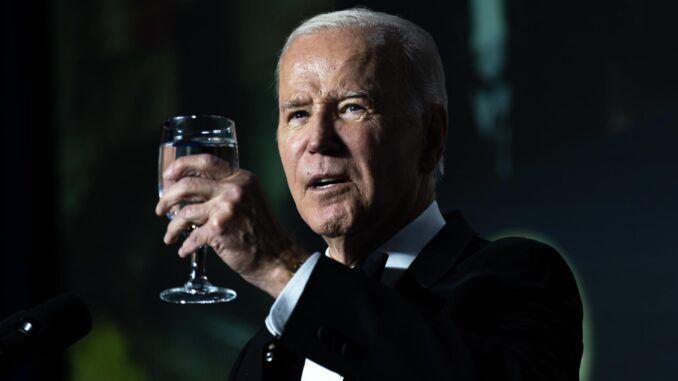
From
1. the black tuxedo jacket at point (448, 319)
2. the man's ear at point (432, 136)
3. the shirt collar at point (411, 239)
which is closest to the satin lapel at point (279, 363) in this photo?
the black tuxedo jacket at point (448, 319)

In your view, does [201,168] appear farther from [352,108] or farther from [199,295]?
[352,108]

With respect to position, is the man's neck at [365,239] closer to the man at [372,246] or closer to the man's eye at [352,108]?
the man at [372,246]

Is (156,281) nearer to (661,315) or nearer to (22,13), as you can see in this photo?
(22,13)

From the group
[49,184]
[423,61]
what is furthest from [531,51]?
[49,184]

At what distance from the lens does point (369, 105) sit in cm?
164

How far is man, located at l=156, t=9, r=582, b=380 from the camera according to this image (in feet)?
3.37

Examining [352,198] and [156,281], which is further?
[156,281]

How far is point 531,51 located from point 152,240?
173cm

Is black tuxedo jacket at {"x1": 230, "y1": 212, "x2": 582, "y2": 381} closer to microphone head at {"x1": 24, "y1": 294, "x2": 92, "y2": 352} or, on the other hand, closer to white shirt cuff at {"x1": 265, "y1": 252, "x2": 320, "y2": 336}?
white shirt cuff at {"x1": 265, "y1": 252, "x2": 320, "y2": 336}

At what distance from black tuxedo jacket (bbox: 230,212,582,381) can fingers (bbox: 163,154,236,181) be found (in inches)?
6.3

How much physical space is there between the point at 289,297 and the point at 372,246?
0.66 meters

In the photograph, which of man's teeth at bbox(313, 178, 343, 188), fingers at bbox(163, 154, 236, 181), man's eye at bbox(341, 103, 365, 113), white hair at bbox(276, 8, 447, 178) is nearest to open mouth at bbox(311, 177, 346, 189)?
man's teeth at bbox(313, 178, 343, 188)

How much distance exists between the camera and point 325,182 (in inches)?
60.9

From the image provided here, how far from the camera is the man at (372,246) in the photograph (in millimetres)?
1028
